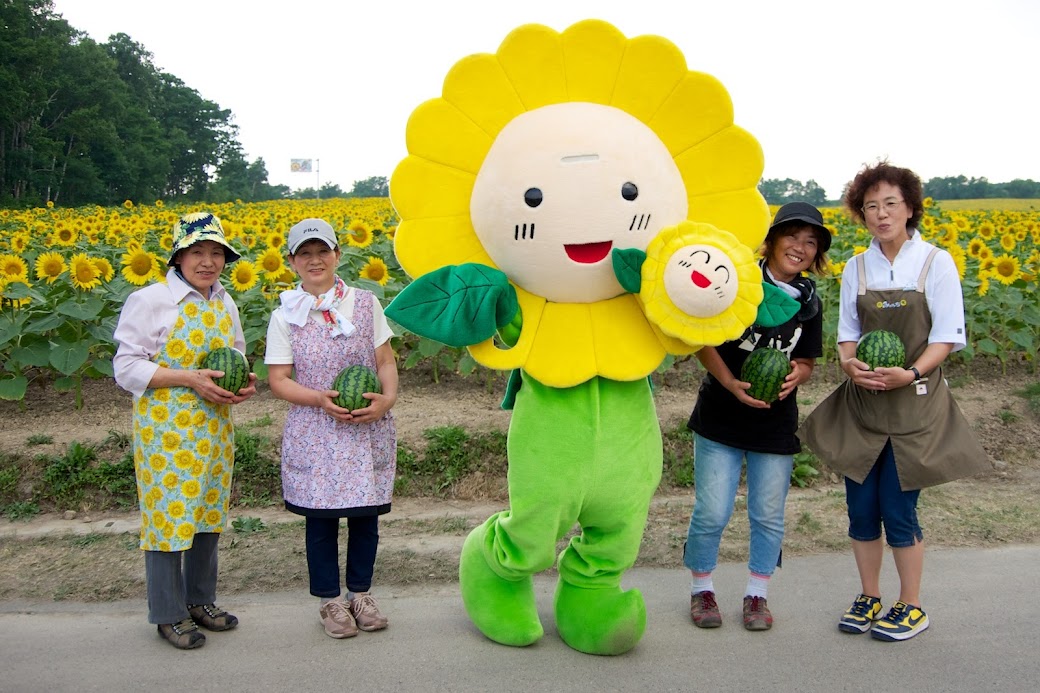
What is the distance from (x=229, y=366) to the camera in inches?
138

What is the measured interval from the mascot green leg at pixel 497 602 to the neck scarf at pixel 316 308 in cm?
94

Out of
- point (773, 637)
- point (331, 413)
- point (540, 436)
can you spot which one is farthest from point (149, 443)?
point (773, 637)

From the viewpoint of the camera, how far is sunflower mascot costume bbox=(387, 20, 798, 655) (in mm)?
3084

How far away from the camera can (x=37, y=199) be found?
3547 centimetres

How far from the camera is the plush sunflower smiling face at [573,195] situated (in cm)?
308

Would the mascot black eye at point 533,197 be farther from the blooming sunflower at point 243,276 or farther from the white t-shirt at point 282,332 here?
the blooming sunflower at point 243,276

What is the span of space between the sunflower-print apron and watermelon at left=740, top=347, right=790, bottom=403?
6.81 ft

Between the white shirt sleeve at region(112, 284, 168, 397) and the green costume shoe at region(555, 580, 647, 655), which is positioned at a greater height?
the white shirt sleeve at region(112, 284, 168, 397)

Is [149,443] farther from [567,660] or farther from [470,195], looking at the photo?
[567,660]

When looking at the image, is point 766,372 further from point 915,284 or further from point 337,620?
point 337,620

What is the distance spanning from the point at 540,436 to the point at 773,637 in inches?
50.6

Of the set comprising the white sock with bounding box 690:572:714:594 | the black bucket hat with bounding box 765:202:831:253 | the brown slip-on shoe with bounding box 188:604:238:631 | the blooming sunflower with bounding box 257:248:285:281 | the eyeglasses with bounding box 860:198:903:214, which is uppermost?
the eyeglasses with bounding box 860:198:903:214

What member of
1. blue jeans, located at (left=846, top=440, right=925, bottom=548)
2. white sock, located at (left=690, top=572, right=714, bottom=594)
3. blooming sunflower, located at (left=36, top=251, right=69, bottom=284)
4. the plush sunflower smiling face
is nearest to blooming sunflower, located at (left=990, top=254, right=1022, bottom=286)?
blue jeans, located at (left=846, top=440, right=925, bottom=548)

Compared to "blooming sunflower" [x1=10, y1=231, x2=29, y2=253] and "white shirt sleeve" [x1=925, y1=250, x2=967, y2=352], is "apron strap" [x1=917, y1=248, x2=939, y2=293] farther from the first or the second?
"blooming sunflower" [x1=10, y1=231, x2=29, y2=253]
